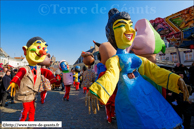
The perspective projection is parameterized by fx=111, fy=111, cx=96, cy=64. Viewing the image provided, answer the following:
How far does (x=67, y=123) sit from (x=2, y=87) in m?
4.01

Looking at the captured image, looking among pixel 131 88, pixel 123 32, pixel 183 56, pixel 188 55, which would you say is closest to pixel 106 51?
pixel 123 32

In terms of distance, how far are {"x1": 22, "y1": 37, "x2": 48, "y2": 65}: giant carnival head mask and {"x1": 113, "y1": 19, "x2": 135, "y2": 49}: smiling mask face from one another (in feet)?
7.31

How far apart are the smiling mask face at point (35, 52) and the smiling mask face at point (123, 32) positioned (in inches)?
87.7

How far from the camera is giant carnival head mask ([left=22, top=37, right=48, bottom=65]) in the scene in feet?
9.74

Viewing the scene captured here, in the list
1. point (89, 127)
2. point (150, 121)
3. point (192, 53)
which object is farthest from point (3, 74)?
point (192, 53)

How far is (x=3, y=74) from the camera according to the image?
18.0 ft

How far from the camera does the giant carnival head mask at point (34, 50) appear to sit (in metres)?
2.97

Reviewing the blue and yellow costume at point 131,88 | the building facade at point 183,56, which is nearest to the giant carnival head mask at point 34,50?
the blue and yellow costume at point 131,88

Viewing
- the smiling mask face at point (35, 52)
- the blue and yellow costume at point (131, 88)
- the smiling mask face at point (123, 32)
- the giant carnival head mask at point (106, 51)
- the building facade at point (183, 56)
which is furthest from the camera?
the building facade at point (183, 56)

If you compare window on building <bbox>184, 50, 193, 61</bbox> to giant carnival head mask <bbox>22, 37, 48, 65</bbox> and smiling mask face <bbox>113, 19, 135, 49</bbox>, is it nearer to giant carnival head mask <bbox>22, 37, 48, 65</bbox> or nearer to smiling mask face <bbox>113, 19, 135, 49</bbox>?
smiling mask face <bbox>113, 19, 135, 49</bbox>

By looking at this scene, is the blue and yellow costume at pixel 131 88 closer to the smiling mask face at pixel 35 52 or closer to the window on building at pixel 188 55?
the smiling mask face at pixel 35 52

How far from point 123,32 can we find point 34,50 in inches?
96.4

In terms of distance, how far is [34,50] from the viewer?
2.98 meters

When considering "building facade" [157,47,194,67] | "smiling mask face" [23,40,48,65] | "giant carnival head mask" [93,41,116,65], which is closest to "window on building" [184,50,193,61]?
"building facade" [157,47,194,67]
